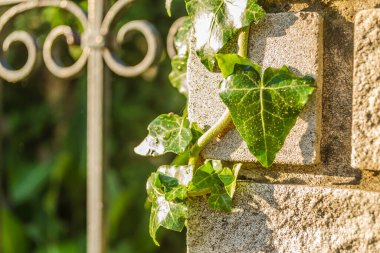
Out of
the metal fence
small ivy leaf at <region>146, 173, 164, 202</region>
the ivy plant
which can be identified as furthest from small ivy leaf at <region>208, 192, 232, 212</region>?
the metal fence

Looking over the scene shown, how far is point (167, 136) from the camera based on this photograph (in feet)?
3.61

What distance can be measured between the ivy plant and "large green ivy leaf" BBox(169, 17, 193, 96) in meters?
0.12

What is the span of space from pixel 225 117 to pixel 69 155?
2.70 m

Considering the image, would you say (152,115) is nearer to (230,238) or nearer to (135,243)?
(135,243)

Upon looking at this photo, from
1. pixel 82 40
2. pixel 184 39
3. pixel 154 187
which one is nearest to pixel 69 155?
pixel 82 40

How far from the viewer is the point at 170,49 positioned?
5.29 ft

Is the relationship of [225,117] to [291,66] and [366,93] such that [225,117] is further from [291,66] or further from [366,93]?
[366,93]

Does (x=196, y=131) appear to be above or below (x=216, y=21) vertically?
below

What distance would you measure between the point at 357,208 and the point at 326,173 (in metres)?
0.09

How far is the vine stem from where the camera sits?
1.02 metres

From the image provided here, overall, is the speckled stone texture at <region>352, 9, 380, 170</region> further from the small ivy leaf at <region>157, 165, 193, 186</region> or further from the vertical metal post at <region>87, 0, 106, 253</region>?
the vertical metal post at <region>87, 0, 106, 253</region>

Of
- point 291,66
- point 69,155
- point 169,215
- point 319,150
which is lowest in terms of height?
point 69,155

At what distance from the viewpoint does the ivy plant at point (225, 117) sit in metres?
0.97

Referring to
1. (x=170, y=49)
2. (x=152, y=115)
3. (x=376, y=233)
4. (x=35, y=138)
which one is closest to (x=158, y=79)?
(x=152, y=115)
